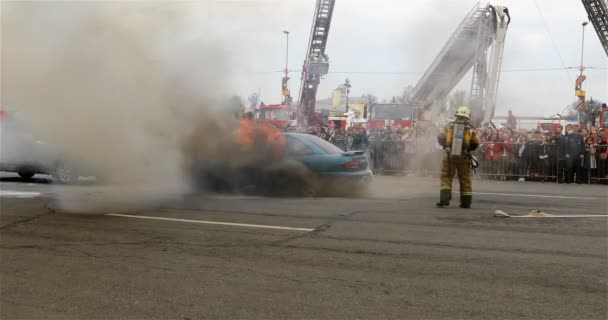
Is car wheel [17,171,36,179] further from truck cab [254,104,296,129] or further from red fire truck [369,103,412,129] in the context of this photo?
red fire truck [369,103,412,129]

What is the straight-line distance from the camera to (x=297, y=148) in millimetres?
11289

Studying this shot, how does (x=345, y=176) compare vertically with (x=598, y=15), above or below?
below

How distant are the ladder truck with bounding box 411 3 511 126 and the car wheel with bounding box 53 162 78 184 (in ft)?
34.6

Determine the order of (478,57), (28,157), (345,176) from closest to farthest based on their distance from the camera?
1. (345,176)
2. (28,157)
3. (478,57)

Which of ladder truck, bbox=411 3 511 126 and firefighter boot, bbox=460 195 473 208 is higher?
ladder truck, bbox=411 3 511 126

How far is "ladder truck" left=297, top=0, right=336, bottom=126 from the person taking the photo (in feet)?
66.9

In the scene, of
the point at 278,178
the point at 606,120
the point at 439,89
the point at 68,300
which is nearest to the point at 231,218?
the point at 278,178

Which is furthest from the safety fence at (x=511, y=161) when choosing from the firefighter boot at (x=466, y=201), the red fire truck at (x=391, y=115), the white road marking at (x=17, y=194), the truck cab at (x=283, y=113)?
the white road marking at (x=17, y=194)

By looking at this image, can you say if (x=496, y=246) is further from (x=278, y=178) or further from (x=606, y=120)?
(x=606, y=120)

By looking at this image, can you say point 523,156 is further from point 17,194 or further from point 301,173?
point 17,194

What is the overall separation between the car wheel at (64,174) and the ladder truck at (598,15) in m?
19.7

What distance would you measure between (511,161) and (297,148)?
865cm

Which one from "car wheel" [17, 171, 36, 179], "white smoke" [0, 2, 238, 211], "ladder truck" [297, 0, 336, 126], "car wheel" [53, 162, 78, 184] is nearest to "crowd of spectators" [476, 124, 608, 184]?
"ladder truck" [297, 0, 336, 126]

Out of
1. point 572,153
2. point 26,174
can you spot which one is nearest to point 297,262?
point 26,174
